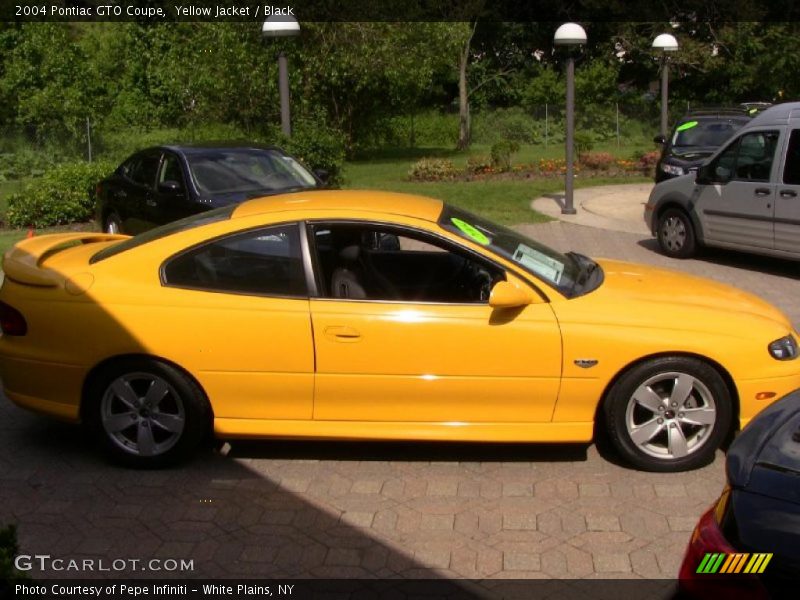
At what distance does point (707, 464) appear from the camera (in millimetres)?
5738

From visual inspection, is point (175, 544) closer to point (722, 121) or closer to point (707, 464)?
point (707, 464)

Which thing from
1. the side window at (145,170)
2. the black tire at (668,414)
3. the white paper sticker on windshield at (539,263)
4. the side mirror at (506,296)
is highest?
the side window at (145,170)

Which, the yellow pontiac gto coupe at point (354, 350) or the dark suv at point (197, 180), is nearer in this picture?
the yellow pontiac gto coupe at point (354, 350)

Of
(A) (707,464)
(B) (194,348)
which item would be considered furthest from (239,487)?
(A) (707,464)

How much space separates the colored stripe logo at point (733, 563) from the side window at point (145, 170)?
33.3 feet

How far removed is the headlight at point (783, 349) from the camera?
5633 mm

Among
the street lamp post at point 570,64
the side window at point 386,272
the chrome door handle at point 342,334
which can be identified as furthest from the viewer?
the street lamp post at point 570,64

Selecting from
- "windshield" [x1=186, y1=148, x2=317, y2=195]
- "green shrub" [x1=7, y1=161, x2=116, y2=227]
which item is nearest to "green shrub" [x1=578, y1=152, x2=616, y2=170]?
"green shrub" [x1=7, y1=161, x2=116, y2=227]

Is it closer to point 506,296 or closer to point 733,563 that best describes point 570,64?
point 506,296

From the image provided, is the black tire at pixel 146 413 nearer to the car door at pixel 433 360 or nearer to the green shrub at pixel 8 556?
the car door at pixel 433 360

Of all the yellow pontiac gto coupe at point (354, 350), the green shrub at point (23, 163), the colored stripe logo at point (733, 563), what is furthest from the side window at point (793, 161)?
the green shrub at point (23, 163)

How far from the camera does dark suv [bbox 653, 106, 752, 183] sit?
Result: 678 inches

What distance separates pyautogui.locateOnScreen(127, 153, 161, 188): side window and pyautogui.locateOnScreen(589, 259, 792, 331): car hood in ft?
23.3

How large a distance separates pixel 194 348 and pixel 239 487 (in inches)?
31.5
